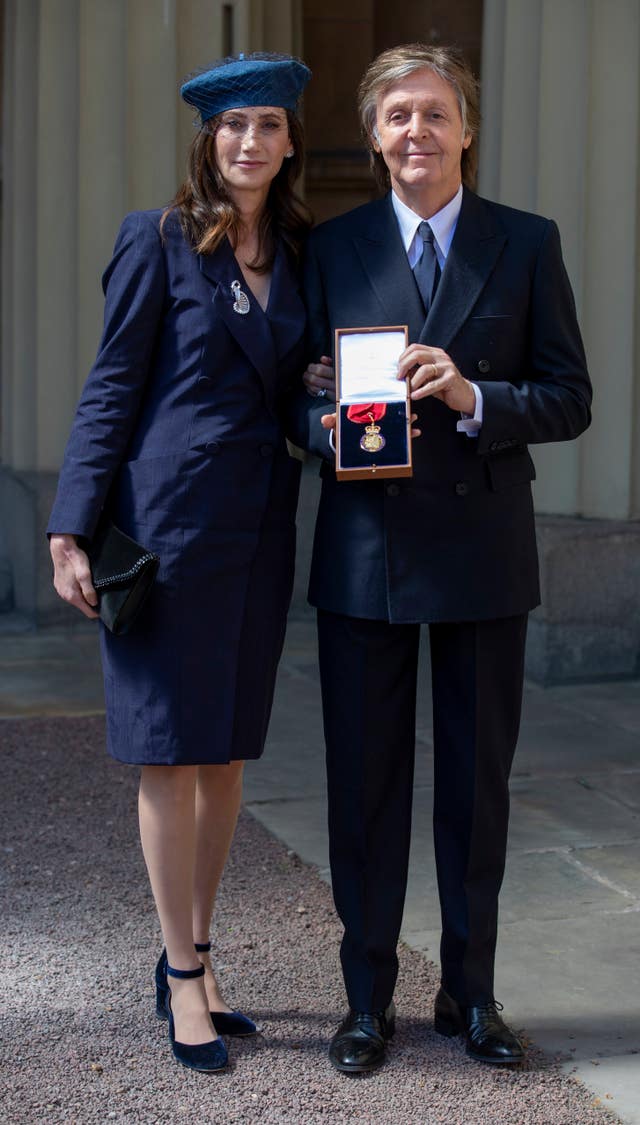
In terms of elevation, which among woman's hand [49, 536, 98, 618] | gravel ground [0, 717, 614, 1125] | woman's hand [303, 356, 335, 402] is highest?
woman's hand [303, 356, 335, 402]

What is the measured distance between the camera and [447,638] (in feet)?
10.7

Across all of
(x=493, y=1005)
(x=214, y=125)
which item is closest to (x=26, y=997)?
(x=493, y=1005)

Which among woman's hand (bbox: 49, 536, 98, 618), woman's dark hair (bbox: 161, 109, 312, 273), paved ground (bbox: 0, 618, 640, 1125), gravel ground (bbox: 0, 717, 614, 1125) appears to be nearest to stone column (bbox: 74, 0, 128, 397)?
paved ground (bbox: 0, 618, 640, 1125)

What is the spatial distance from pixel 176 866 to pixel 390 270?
1.33 meters

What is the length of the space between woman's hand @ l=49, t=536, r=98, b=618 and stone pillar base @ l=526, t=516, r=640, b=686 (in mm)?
3658

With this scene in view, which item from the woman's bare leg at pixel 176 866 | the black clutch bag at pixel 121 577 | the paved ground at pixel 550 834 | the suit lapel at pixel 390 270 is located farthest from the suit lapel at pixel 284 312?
the paved ground at pixel 550 834

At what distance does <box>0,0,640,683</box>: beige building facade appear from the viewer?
6676 mm

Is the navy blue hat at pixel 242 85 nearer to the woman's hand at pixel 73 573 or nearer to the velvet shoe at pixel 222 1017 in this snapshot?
the woman's hand at pixel 73 573

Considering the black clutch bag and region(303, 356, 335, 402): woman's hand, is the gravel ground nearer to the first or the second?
the black clutch bag

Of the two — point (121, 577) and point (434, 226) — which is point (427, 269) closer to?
point (434, 226)

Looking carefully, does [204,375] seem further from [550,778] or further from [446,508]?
[550,778]

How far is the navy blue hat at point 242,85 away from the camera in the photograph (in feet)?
10.3

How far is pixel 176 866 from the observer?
3.32m

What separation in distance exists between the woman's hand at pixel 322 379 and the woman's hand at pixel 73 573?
1.91 feet
